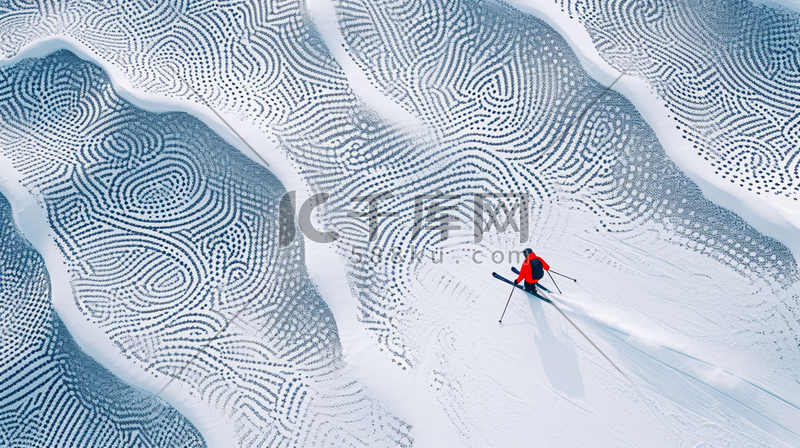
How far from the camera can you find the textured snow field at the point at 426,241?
4117 mm

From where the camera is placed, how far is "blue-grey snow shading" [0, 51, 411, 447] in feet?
13.8

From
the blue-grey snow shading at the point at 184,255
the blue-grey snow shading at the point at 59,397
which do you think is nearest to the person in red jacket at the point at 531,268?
the blue-grey snow shading at the point at 184,255

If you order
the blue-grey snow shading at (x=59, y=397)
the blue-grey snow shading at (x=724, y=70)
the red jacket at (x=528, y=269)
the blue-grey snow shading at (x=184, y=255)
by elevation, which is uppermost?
the blue-grey snow shading at (x=724, y=70)

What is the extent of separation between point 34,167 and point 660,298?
5693 mm

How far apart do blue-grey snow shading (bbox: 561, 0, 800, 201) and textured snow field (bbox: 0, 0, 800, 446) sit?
0.79ft

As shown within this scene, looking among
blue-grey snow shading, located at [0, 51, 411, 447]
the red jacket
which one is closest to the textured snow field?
blue-grey snow shading, located at [0, 51, 411, 447]

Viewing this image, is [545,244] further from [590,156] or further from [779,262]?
[779,262]

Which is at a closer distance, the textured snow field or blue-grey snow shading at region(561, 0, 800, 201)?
the textured snow field

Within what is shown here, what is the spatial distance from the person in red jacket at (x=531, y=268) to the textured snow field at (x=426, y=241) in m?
0.32

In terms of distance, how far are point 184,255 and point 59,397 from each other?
1.50 meters

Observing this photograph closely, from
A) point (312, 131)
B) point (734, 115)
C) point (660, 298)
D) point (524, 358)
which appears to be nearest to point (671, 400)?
point (660, 298)

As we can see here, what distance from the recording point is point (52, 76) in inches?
207

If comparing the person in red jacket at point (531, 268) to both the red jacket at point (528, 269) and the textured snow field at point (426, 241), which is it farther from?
the textured snow field at point (426, 241)

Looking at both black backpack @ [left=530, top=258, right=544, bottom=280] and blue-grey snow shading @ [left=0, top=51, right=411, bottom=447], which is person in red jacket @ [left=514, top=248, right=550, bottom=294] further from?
blue-grey snow shading @ [left=0, top=51, right=411, bottom=447]
